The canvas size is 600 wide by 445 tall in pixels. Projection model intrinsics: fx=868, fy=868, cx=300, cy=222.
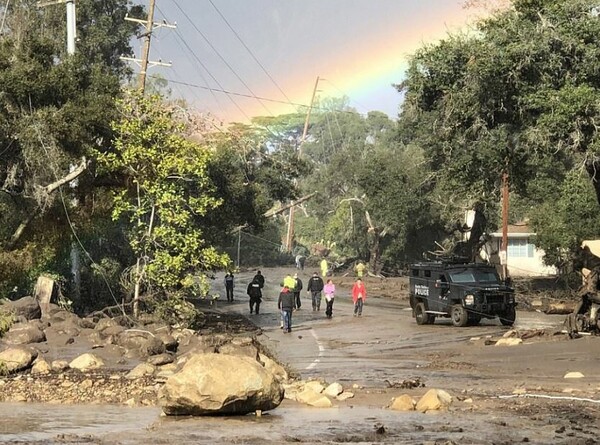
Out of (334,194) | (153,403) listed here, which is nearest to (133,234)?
(153,403)

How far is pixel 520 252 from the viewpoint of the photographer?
209 ft

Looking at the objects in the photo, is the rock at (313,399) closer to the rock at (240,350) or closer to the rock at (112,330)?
the rock at (240,350)

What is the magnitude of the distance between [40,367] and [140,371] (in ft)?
7.53

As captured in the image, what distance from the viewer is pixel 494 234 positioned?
63.1m

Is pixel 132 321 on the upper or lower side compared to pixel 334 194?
lower

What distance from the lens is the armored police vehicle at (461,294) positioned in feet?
95.2

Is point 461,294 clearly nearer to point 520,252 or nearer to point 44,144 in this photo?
point 44,144

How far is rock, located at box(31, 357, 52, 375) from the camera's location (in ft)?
59.8

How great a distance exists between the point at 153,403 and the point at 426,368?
725cm

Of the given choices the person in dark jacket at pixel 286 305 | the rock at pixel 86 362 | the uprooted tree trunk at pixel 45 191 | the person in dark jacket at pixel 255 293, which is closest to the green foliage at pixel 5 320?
the uprooted tree trunk at pixel 45 191

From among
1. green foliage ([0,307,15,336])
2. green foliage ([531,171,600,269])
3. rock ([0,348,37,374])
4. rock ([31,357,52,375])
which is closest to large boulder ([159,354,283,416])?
rock ([31,357,52,375])

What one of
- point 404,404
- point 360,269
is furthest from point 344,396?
point 360,269

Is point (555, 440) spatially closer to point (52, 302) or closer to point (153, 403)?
point (153, 403)

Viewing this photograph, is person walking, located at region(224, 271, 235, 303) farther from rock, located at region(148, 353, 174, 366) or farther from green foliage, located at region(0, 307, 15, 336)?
rock, located at region(148, 353, 174, 366)
